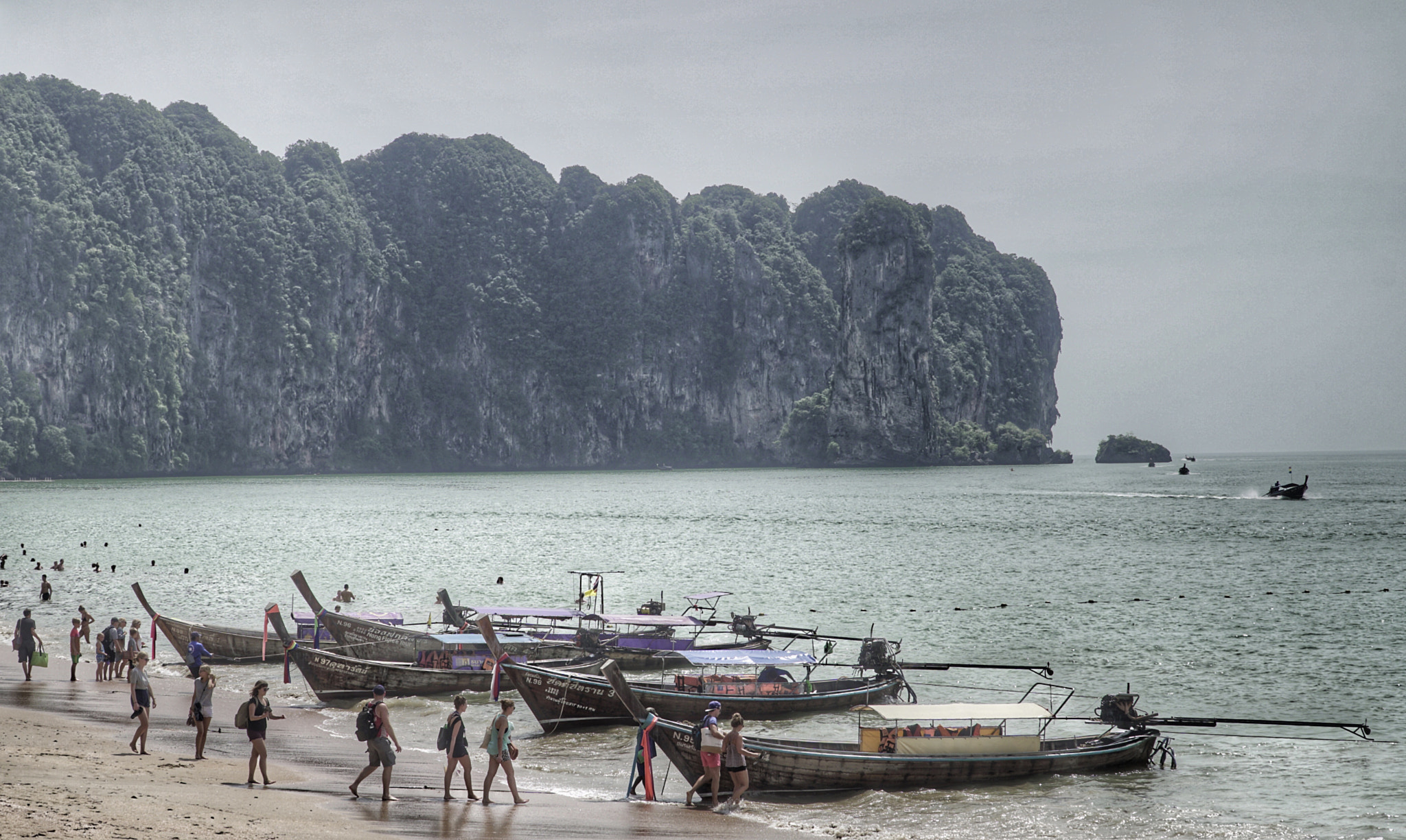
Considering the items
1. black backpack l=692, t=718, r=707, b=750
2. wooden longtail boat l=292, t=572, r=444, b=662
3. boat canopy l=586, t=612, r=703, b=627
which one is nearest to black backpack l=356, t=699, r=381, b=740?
black backpack l=692, t=718, r=707, b=750

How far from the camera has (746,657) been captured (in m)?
23.6

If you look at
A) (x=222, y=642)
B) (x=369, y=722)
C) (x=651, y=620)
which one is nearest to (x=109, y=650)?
(x=222, y=642)

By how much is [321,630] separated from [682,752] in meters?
16.2

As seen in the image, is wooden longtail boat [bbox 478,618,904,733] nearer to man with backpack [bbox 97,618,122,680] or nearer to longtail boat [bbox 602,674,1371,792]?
longtail boat [bbox 602,674,1371,792]

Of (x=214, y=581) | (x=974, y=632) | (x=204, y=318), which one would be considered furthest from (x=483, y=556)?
(x=204, y=318)

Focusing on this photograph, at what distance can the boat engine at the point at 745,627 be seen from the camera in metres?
Result: 30.6

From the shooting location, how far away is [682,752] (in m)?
17.8

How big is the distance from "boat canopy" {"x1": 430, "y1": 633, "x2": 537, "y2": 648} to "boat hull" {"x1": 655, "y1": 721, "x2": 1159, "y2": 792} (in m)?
9.20

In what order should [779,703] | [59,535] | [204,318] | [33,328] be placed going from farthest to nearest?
[204,318], [33,328], [59,535], [779,703]

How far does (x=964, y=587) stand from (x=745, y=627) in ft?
64.0

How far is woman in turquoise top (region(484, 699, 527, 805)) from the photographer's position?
626 inches

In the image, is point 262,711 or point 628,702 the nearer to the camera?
point 262,711

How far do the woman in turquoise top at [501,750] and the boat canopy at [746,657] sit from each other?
6318 mm

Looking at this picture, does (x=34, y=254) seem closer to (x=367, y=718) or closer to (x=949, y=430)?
(x=949, y=430)
